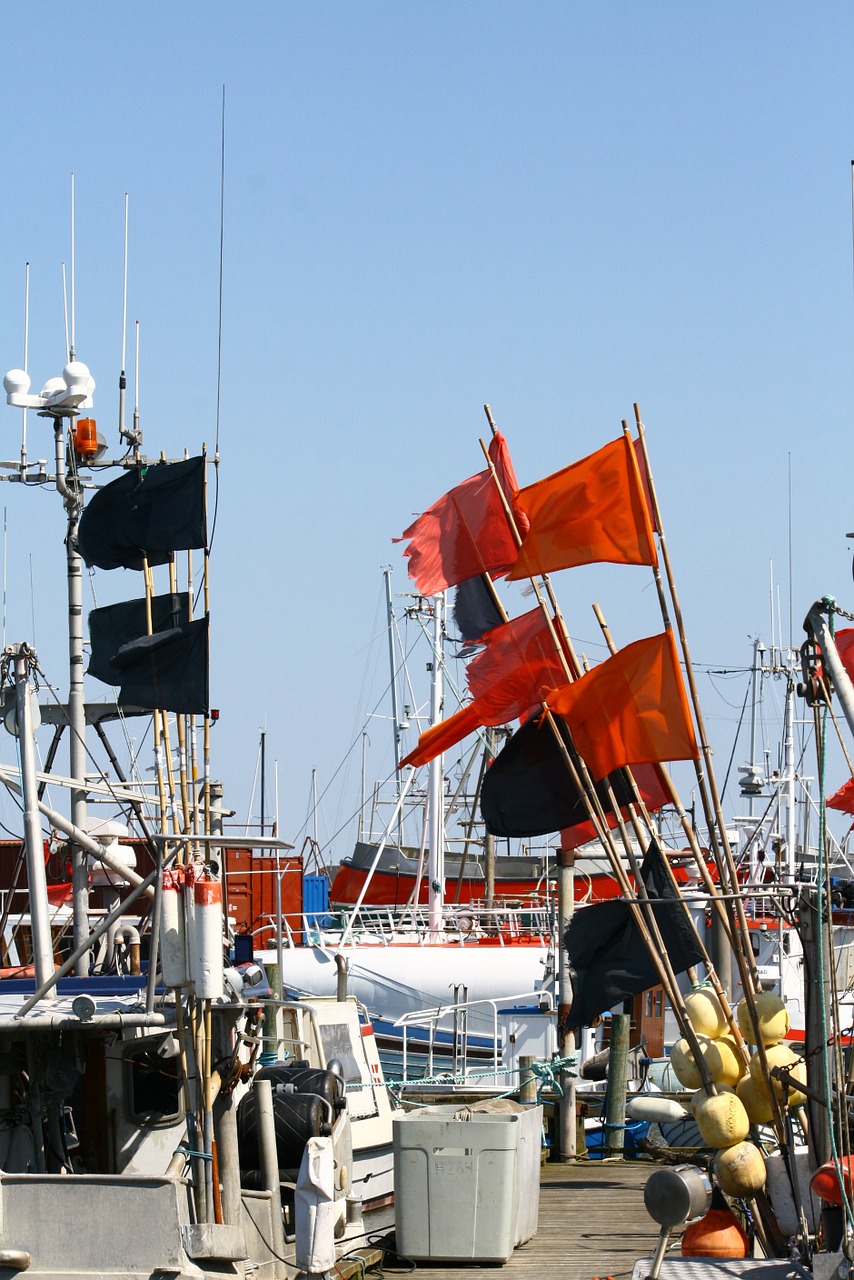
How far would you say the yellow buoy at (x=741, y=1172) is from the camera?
10.5 metres

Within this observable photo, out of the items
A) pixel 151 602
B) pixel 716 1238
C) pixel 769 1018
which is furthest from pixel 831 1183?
pixel 151 602

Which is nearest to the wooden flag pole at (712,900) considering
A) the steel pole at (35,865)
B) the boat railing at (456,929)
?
the steel pole at (35,865)

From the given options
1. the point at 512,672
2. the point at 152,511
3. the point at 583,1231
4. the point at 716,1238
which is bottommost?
the point at 583,1231

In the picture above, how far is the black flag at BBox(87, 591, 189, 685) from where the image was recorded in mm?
14430

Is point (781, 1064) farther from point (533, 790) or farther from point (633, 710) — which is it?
point (533, 790)

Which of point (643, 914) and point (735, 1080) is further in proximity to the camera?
point (643, 914)

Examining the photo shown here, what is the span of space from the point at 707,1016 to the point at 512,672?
3432mm

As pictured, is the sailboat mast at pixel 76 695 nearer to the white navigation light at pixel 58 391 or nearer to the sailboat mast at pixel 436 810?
the white navigation light at pixel 58 391

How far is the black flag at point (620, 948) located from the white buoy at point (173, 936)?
131 inches

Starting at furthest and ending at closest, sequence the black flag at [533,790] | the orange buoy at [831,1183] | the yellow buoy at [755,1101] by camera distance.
Result: the black flag at [533,790] → the yellow buoy at [755,1101] → the orange buoy at [831,1183]

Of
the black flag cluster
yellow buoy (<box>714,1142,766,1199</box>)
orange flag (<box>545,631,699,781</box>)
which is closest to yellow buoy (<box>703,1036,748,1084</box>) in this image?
yellow buoy (<box>714,1142,766,1199</box>)

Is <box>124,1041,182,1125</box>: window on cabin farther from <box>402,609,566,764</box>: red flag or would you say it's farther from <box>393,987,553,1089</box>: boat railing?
<box>393,987,553,1089</box>: boat railing

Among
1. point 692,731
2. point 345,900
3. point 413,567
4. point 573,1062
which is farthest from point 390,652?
point 692,731

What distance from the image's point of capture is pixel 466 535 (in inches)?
549
